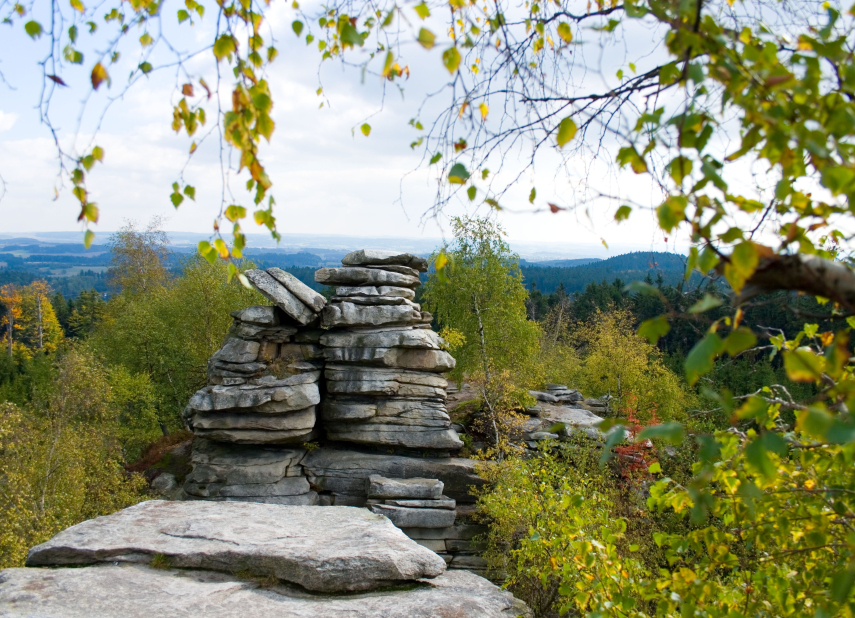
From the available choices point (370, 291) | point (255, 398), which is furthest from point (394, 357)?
point (255, 398)

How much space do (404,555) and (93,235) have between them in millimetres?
9240

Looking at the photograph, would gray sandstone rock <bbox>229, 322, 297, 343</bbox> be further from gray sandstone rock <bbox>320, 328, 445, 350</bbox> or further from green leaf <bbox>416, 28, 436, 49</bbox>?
green leaf <bbox>416, 28, 436, 49</bbox>

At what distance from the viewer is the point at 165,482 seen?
83.1 feet

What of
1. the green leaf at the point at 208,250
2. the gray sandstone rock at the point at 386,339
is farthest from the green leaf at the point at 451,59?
the gray sandstone rock at the point at 386,339

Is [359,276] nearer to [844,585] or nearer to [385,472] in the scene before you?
[385,472]

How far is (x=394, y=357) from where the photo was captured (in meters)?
22.6

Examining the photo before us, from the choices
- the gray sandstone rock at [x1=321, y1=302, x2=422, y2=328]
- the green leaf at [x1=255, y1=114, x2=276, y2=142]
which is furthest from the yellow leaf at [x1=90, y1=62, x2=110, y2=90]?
the gray sandstone rock at [x1=321, y1=302, x2=422, y2=328]

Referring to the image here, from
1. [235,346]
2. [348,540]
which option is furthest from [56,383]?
[348,540]

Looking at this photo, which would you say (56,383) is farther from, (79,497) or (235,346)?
(235,346)

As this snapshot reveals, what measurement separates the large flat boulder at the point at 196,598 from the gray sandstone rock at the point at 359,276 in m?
14.4

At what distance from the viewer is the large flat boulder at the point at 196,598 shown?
8688 millimetres

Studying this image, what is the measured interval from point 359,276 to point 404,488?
340 inches

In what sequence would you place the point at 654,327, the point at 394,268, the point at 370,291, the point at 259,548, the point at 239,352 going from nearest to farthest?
the point at 654,327 < the point at 259,548 < the point at 239,352 < the point at 370,291 < the point at 394,268

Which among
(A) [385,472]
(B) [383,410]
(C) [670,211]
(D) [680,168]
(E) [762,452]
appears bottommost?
(A) [385,472]
